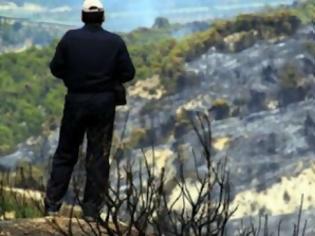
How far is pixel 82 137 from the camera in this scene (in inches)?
217

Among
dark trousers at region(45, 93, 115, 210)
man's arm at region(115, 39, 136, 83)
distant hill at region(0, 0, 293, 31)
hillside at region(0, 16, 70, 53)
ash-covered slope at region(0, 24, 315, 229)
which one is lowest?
ash-covered slope at region(0, 24, 315, 229)

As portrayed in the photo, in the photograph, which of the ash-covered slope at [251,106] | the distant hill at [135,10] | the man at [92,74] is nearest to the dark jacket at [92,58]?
the man at [92,74]

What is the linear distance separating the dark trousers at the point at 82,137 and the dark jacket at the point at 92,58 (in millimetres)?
70

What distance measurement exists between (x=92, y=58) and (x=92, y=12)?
0.74ft

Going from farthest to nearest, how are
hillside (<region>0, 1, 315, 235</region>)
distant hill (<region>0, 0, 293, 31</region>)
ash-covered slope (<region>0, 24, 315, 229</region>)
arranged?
ash-covered slope (<region>0, 24, 315, 229</region>)
hillside (<region>0, 1, 315, 235</region>)
distant hill (<region>0, 0, 293, 31</region>)

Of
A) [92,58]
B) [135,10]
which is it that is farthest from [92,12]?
[135,10]

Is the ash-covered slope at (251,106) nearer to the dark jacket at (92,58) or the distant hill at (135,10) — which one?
the distant hill at (135,10)

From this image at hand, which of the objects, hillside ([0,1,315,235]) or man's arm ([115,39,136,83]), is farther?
hillside ([0,1,315,235])

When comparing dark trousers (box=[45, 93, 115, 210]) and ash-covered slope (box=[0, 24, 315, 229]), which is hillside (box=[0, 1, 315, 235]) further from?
dark trousers (box=[45, 93, 115, 210])

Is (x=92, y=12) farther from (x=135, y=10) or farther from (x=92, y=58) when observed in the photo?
(x=135, y=10)

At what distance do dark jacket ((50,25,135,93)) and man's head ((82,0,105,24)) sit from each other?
0.11ft

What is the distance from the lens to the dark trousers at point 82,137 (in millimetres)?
5266

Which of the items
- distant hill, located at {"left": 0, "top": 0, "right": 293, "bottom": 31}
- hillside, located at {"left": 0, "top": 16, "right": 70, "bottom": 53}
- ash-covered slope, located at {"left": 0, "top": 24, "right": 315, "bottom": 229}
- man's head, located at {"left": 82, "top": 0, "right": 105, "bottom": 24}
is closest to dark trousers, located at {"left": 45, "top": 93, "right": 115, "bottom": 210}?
man's head, located at {"left": 82, "top": 0, "right": 105, "bottom": 24}

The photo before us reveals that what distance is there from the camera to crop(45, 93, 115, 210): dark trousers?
5.27m
